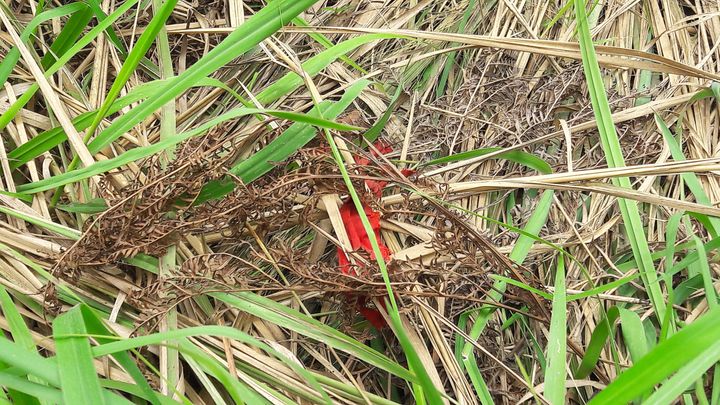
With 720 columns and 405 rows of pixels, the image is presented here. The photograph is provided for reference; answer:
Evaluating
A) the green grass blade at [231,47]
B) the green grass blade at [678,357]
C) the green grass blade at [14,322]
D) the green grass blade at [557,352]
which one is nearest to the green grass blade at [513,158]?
the green grass blade at [557,352]

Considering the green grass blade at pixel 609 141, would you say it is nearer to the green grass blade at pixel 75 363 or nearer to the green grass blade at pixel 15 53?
the green grass blade at pixel 75 363

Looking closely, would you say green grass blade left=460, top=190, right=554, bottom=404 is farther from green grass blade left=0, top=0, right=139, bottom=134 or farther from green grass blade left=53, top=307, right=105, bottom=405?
green grass blade left=0, top=0, right=139, bottom=134

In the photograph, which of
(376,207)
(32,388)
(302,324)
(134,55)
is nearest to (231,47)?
(134,55)

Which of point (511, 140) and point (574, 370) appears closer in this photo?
point (574, 370)

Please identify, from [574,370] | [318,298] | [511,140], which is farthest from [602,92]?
[318,298]

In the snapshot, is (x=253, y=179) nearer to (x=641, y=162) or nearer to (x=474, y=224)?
(x=474, y=224)

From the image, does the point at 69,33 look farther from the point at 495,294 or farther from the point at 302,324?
the point at 495,294

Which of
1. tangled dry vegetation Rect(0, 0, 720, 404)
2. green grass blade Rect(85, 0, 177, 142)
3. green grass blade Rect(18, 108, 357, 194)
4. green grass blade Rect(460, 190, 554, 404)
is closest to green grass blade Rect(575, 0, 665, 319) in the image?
tangled dry vegetation Rect(0, 0, 720, 404)
